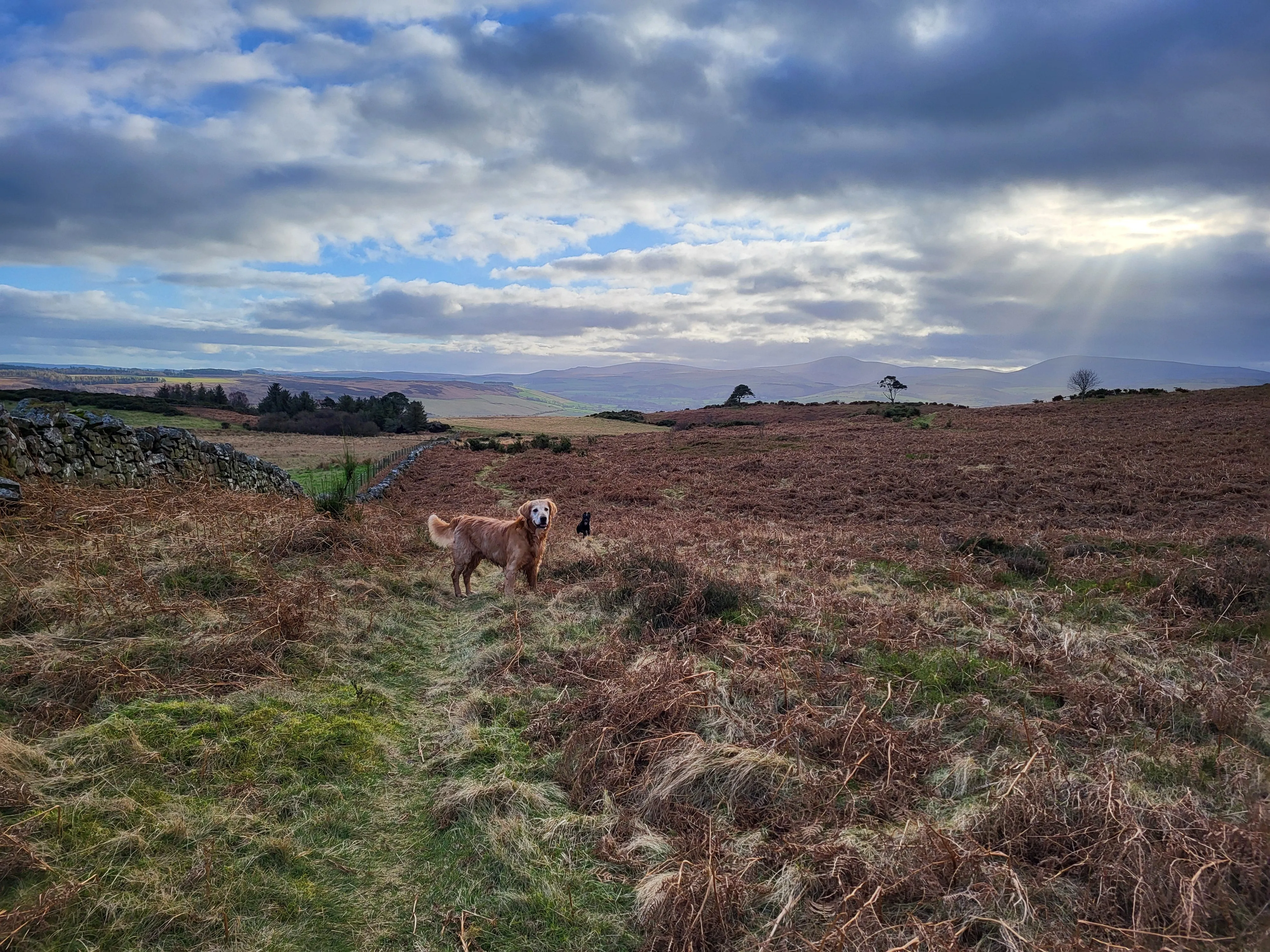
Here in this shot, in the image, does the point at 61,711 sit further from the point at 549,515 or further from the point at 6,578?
the point at 549,515

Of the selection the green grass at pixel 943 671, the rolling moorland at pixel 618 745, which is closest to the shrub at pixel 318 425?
the rolling moorland at pixel 618 745

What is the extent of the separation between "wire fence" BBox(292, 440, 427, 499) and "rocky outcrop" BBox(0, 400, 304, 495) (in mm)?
2063

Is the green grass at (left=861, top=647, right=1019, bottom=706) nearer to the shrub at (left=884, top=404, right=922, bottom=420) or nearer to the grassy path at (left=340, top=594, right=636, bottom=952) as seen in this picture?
the grassy path at (left=340, top=594, right=636, bottom=952)

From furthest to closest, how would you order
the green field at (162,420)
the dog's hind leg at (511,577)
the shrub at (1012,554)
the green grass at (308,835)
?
the green field at (162,420)
the shrub at (1012,554)
the dog's hind leg at (511,577)
the green grass at (308,835)

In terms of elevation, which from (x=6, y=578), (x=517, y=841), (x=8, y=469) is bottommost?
(x=517, y=841)

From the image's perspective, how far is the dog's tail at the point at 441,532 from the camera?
9445mm

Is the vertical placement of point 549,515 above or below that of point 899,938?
above

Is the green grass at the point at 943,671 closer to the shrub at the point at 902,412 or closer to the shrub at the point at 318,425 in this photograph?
the shrub at the point at 902,412

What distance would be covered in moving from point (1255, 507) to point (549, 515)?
1707 centimetres

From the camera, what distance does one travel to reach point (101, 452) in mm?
10820

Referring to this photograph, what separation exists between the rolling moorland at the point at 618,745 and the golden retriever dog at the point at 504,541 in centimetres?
39

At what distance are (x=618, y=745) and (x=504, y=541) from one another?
4772 mm

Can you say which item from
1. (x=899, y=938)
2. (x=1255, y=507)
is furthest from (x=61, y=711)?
(x=1255, y=507)

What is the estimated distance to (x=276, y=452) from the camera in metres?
35.2
